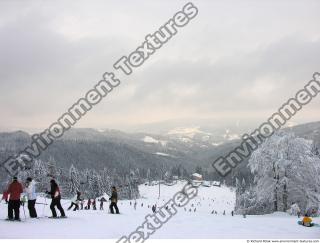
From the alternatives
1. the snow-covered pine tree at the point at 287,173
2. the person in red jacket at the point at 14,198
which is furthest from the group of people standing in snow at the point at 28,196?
the snow-covered pine tree at the point at 287,173

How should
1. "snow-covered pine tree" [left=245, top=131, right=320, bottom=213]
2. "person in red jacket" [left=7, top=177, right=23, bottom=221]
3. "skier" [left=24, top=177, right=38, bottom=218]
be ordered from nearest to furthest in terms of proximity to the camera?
"person in red jacket" [left=7, top=177, right=23, bottom=221] → "skier" [left=24, top=177, right=38, bottom=218] → "snow-covered pine tree" [left=245, top=131, right=320, bottom=213]

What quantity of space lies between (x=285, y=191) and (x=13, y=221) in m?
25.8

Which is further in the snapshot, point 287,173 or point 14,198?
point 287,173

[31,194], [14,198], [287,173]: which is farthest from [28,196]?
[287,173]

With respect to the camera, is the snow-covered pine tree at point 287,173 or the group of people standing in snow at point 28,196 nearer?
the group of people standing in snow at point 28,196

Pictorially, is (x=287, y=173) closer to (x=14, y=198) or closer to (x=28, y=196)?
(x=28, y=196)

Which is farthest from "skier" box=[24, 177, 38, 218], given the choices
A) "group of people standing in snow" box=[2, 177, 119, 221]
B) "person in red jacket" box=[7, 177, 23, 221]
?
"person in red jacket" box=[7, 177, 23, 221]

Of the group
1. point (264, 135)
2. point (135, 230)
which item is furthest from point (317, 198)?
point (135, 230)

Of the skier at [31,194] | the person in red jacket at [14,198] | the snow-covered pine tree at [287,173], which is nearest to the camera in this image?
the person in red jacket at [14,198]

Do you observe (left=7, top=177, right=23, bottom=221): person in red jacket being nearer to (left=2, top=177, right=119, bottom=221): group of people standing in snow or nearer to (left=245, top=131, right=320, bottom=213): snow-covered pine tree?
(left=2, top=177, right=119, bottom=221): group of people standing in snow

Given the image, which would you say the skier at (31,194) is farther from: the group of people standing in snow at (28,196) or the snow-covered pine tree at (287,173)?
the snow-covered pine tree at (287,173)

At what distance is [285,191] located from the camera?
1384 inches

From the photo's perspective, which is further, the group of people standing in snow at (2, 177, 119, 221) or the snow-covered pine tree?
the snow-covered pine tree

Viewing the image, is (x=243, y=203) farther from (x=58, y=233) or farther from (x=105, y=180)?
Answer: (x=105, y=180)
